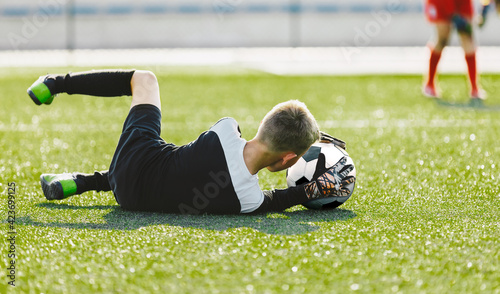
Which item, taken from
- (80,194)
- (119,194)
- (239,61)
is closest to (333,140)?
(119,194)

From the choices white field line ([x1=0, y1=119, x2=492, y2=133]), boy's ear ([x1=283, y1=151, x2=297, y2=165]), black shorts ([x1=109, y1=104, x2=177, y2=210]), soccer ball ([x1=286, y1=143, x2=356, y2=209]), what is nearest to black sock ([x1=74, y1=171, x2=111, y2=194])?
black shorts ([x1=109, y1=104, x2=177, y2=210])

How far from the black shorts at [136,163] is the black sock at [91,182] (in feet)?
0.83

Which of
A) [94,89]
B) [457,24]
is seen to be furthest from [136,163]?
[457,24]

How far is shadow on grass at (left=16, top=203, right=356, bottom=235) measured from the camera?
10.5 feet

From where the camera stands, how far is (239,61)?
16750 mm

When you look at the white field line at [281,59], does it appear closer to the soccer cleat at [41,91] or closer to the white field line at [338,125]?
the white field line at [338,125]

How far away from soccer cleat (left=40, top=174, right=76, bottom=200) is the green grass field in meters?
0.05

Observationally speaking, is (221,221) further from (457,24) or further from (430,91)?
(430,91)

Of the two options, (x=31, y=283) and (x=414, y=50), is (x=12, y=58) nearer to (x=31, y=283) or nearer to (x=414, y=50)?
(x=414, y=50)

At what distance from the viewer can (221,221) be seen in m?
3.33

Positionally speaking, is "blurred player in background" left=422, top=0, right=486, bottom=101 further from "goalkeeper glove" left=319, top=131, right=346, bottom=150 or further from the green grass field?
"goalkeeper glove" left=319, top=131, right=346, bottom=150

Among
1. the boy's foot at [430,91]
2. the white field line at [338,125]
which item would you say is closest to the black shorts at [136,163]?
the white field line at [338,125]

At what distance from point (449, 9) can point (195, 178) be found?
5866 mm

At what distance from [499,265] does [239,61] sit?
1437 cm
